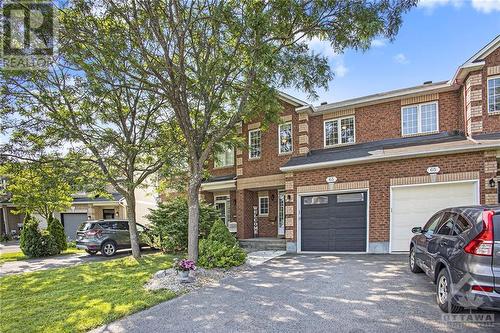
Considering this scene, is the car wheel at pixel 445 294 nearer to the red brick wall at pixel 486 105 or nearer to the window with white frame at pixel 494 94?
the red brick wall at pixel 486 105

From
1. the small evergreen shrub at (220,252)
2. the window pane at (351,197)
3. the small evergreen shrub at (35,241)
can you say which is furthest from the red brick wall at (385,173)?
the small evergreen shrub at (35,241)

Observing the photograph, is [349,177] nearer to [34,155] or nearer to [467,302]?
[467,302]

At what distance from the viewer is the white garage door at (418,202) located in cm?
1040

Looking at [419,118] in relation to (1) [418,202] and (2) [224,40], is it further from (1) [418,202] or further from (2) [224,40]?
(2) [224,40]

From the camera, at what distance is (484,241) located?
14.2ft

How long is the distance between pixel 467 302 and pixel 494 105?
9.55 m

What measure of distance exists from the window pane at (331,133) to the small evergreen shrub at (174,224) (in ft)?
21.2

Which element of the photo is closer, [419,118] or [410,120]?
[419,118]

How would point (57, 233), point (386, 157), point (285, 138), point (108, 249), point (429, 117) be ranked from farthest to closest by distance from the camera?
point (57, 233) < point (108, 249) < point (285, 138) < point (429, 117) < point (386, 157)

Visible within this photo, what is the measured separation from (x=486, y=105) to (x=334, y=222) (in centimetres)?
688

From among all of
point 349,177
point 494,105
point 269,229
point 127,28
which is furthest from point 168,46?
point 494,105

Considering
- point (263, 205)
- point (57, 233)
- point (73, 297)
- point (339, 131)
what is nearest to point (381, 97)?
point (339, 131)

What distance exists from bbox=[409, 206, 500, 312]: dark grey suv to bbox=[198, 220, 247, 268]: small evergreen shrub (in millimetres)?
5696

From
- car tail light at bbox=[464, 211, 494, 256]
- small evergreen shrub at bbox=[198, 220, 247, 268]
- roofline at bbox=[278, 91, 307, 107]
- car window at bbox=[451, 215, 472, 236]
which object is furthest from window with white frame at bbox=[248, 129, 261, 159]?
car tail light at bbox=[464, 211, 494, 256]
